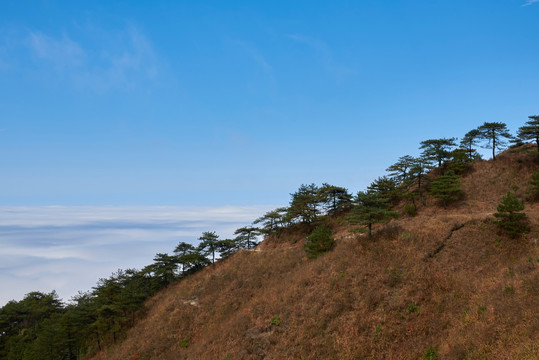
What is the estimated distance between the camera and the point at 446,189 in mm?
38938

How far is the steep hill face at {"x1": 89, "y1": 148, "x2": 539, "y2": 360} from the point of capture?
1711 centimetres

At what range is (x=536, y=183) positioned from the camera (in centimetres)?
3378

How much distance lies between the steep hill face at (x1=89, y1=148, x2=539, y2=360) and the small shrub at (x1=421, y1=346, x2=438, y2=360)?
0.06 m

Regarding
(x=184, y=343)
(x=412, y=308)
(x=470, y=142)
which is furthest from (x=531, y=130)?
(x=184, y=343)

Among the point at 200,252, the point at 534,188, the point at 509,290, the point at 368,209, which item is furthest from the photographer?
the point at 200,252

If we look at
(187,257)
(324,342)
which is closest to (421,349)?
(324,342)

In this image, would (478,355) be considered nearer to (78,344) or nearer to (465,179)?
(465,179)

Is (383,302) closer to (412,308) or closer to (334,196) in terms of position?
(412,308)

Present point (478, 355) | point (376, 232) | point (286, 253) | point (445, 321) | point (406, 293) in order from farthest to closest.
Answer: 1. point (286, 253)
2. point (376, 232)
3. point (406, 293)
4. point (445, 321)
5. point (478, 355)

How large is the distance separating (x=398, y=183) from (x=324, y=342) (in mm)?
38985

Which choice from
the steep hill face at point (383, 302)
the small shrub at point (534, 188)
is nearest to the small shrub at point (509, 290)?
the steep hill face at point (383, 302)

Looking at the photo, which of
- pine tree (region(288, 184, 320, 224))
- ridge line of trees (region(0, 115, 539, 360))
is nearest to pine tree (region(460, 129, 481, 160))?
ridge line of trees (region(0, 115, 539, 360))

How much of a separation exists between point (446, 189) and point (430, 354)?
96.7ft

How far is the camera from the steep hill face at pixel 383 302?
1711 centimetres
